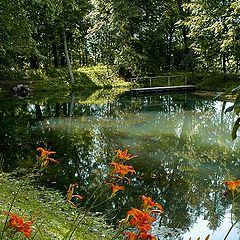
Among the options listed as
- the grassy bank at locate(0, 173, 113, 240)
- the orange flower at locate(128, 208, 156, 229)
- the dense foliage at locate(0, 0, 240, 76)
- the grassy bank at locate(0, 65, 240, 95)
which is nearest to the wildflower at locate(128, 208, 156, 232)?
the orange flower at locate(128, 208, 156, 229)

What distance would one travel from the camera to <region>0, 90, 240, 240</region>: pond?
543 cm

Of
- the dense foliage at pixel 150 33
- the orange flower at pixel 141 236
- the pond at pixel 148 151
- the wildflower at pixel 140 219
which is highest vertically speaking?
the dense foliage at pixel 150 33

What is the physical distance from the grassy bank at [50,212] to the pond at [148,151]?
0.32 m

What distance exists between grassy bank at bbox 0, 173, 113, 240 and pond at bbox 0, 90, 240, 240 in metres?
0.32

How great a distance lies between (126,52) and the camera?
24734 millimetres

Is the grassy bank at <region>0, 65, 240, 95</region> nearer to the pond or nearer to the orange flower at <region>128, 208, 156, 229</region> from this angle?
the pond

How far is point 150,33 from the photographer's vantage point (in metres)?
26.1

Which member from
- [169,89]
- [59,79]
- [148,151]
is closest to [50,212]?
[148,151]

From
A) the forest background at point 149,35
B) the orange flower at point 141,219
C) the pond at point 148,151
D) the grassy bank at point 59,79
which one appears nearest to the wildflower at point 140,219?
the orange flower at point 141,219

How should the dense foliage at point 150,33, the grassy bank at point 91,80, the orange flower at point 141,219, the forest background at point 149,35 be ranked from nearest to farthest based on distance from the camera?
the orange flower at point 141,219, the dense foliage at point 150,33, the forest background at point 149,35, the grassy bank at point 91,80

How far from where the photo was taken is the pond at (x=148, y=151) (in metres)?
5.43

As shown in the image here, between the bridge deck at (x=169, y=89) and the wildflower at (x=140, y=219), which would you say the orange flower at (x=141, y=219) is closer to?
the wildflower at (x=140, y=219)

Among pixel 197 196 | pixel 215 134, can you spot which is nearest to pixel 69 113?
pixel 215 134

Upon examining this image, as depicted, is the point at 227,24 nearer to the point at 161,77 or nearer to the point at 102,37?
the point at 161,77
